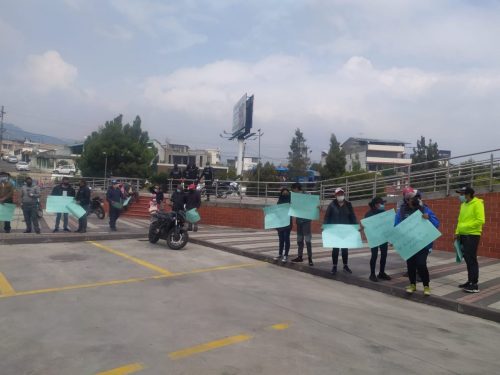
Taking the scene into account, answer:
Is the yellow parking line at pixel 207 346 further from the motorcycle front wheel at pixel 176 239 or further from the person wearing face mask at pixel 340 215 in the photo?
the motorcycle front wheel at pixel 176 239

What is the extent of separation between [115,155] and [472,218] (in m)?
44.8

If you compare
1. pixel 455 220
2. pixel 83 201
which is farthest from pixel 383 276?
pixel 83 201

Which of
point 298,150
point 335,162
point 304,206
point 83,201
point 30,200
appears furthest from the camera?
point 298,150

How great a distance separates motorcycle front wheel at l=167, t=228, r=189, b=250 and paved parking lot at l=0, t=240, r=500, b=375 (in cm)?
266

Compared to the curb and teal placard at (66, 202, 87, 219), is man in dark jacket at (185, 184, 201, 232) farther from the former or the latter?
the curb

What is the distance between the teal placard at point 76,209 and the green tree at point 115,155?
34.7 metres

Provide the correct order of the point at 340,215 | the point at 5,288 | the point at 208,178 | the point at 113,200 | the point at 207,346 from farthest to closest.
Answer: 1. the point at 208,178
2. the point at 113,200
3. the point at 340,215
4. the point at 5,288
5. the point at 207,346

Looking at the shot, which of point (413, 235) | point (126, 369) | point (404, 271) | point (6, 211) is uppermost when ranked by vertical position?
point (413, 235)

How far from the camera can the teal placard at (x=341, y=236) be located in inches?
338

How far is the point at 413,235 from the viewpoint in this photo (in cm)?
717

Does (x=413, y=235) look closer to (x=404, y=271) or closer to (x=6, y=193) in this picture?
(x=404, y=271)

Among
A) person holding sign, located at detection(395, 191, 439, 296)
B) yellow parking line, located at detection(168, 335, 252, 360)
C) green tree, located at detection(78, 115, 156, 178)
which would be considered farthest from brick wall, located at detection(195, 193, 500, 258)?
→ green tree, located at detection(78, 115, 156, 178)

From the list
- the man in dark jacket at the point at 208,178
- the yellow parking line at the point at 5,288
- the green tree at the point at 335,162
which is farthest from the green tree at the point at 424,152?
the yellow parking line at the point at 5,288

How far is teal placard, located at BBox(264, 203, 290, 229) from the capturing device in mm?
9984
